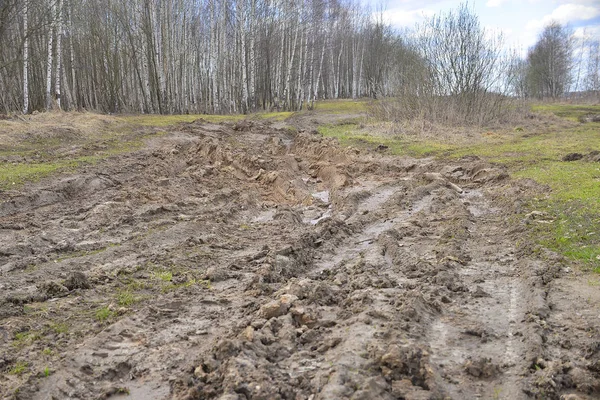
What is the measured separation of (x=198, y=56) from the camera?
1639 inches

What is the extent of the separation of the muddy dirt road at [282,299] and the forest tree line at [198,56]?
1366cm

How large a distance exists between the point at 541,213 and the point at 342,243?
331cm

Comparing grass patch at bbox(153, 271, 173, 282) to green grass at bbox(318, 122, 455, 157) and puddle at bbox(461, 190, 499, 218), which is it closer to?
puddle at bbox(461, 190, 499, 218)

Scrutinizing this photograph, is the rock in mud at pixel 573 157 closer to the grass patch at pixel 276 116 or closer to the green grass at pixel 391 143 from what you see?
the green grass at pixel 391 143

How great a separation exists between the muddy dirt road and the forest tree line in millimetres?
13662

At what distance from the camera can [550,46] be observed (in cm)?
6500

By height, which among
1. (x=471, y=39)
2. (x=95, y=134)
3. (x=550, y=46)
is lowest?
(x=95, y=134)

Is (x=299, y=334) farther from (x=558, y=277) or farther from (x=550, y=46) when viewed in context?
(x=550, y=46)

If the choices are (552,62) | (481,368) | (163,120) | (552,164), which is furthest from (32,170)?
(552,62)

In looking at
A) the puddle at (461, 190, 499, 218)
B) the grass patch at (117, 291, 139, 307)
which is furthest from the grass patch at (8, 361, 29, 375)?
the puddle at (461, 190, 499, 218)

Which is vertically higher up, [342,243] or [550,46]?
[550,46]

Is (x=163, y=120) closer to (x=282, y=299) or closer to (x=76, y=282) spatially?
(x=76, y=282)

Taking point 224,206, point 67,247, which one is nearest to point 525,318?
point 67,247

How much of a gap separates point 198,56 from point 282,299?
39.5 metres
